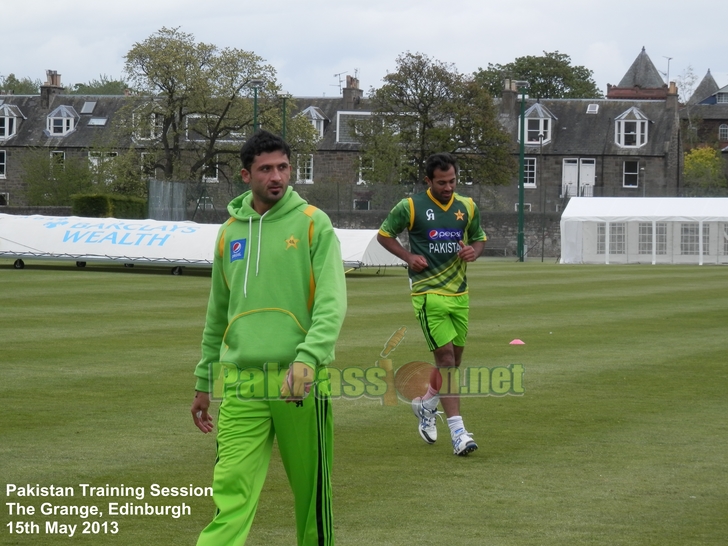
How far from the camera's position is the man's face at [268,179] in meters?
4.88

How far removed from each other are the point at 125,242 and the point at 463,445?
25420 millimetres

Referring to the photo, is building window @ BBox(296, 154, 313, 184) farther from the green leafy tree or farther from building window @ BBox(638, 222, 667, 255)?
building window @ BBox(638, 222, 667, 255)

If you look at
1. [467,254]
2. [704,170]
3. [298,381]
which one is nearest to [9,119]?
[704,170]

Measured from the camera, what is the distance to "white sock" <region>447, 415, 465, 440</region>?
815 centimetres

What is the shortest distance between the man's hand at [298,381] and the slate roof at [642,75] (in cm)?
10525

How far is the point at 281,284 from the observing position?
4.84 meters

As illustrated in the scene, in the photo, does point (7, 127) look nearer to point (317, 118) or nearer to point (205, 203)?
point (317, 118)

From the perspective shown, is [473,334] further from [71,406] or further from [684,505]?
[684,505]

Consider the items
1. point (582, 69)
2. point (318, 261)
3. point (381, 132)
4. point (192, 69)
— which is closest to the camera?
point (318, 261)

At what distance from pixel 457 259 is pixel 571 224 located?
127 ft

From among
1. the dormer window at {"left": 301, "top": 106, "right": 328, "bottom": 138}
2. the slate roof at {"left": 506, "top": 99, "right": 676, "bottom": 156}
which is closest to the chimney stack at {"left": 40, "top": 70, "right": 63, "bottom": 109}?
the dormer window at {"left": 301, "top": 106, "right": 328, "bottom": 138}

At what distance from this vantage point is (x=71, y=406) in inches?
388

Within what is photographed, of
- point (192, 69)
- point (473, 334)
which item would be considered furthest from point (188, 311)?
point (192, 69)

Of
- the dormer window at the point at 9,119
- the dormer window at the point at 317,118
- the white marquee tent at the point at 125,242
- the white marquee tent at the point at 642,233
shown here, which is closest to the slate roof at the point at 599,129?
the dormer window at the point at 317,118
